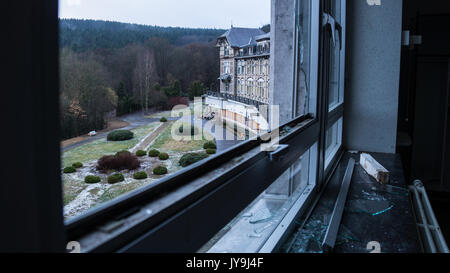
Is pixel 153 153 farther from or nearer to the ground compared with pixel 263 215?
farther from the ground

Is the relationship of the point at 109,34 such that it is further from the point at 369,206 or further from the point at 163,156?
the point at 369,206

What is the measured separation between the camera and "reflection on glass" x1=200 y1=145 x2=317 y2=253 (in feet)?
3.59

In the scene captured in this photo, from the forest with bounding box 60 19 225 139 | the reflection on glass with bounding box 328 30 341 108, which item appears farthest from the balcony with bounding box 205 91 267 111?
the reflection on glass with bounding box 328 30 341 108

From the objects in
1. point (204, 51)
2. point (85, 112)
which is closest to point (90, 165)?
point (85, 112)

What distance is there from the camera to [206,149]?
87 cm

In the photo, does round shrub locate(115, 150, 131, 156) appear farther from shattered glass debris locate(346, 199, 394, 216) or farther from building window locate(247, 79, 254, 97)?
shattered glass debris locate(346, 199, 394, 216)

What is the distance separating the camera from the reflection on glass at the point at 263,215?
3.59 feet

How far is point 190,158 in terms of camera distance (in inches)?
31.6

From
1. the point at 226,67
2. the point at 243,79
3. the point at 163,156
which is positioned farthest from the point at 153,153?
the point at 243,79

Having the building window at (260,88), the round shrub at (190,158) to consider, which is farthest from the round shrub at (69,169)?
the building window at (260,88)

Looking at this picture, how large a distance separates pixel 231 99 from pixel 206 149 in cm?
27

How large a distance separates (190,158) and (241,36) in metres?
0.47

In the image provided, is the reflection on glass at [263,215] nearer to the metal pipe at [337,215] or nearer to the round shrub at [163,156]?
the metal pipe at [337,215]

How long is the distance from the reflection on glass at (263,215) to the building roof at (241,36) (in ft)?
1.66
